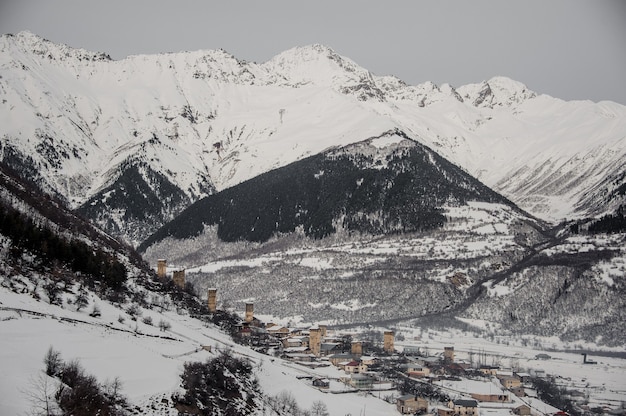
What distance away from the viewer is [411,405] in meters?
75.9

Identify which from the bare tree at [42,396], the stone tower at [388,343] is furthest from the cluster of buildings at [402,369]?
the bare tree at [42,396]

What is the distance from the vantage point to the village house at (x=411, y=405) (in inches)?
2970

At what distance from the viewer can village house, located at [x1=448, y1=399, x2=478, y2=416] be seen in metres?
78.6

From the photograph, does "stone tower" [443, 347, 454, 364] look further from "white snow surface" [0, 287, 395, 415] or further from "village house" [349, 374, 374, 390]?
"white snow surface" [0, 287, 395, 415]

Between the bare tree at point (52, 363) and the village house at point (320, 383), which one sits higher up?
the bare tree at point (52, 363)

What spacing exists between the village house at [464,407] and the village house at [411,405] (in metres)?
3.34

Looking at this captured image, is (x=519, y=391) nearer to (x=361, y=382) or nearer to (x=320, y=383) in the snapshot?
(x=361, y=382)

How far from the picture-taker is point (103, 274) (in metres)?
81.0

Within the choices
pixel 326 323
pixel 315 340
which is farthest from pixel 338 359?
pixel 326 323

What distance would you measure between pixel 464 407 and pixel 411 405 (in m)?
5.99

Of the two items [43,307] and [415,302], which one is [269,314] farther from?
[43,307]

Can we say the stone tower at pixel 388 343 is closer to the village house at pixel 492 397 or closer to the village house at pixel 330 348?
the village house at pixel 330 348

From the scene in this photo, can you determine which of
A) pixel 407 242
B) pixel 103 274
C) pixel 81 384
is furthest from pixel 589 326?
pixel 81 384

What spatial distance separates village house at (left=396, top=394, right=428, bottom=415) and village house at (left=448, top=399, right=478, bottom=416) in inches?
132
